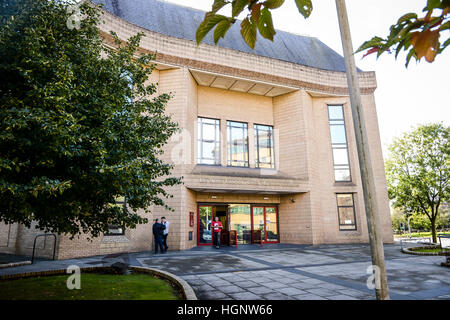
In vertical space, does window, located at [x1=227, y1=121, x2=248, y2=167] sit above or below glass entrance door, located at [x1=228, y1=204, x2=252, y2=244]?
above

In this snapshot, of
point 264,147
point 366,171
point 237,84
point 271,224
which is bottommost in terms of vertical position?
point 271,224

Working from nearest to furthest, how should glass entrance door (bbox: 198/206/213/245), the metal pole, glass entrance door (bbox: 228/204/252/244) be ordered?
1. the metal pole
2. glass entrance door (bbox: 198/206/213/245)
3. glass entrance door (bbox: 228/204/252/244)

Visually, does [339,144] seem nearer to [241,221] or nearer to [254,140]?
[254,140]

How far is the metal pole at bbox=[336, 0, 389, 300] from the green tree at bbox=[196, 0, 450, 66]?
9.22ft

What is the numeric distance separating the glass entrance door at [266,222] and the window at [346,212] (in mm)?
4580

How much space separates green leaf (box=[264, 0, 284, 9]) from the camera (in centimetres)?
128

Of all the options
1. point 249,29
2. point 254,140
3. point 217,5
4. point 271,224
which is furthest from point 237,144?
point 217,5

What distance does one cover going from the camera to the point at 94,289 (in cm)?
564

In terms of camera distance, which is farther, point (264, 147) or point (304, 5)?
point (264, 147)

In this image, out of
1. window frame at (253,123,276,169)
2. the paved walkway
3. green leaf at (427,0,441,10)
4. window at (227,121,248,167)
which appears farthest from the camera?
window frame at (253,123,276,169)

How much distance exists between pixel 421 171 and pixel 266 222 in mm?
11782

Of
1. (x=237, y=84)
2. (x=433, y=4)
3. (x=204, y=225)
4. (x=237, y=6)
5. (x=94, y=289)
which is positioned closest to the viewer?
(x=433, y=4)

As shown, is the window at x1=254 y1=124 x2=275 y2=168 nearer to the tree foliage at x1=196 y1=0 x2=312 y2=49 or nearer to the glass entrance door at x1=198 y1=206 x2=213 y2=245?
the glass entrance door at x1=198 y1=206 x2=213 y2=245

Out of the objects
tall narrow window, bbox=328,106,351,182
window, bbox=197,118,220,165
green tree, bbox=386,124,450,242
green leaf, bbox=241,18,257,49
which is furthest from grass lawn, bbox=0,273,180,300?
green tree, bbox=386,124,450,242
